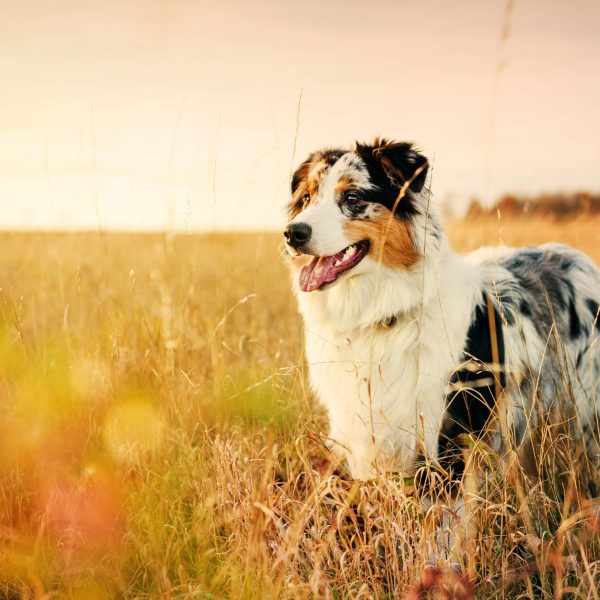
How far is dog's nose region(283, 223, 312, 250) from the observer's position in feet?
9.72

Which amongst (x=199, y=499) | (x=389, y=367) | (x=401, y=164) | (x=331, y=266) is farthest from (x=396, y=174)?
(x=199, y=499)

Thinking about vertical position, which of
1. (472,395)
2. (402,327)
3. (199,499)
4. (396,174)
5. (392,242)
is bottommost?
(199,499)

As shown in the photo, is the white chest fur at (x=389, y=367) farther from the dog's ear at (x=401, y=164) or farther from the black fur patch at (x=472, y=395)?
the dog's ear at (x=401, y=164)

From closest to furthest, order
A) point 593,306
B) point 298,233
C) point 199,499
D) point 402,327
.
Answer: point 199,499 → point 298,233 → point 402,327 → point 593,306

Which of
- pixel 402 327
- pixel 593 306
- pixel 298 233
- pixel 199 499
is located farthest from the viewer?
pixel 593 306

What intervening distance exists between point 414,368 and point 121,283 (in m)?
6.00

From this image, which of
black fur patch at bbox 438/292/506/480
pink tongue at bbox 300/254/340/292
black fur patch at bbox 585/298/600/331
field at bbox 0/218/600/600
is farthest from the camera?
black fur patch at bbox 585/298/600/331

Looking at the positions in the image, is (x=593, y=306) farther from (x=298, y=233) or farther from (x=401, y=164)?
(x=298, y=233)

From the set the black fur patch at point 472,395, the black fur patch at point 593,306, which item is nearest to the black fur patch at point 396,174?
the black fur patch at point 472,395

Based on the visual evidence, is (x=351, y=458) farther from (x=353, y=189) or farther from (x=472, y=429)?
(x=353, y=189)

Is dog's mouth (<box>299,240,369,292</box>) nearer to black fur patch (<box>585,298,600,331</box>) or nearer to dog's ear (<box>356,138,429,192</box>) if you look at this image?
dog's ear (<box>356,138,429,192</box>)

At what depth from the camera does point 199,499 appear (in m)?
2.81

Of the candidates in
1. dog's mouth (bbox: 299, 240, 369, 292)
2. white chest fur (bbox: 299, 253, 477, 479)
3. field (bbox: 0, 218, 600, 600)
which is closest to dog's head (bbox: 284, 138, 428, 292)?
dog's mouth (bbox: 299, 240, 369, 292)

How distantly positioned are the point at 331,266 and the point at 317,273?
8 cm
